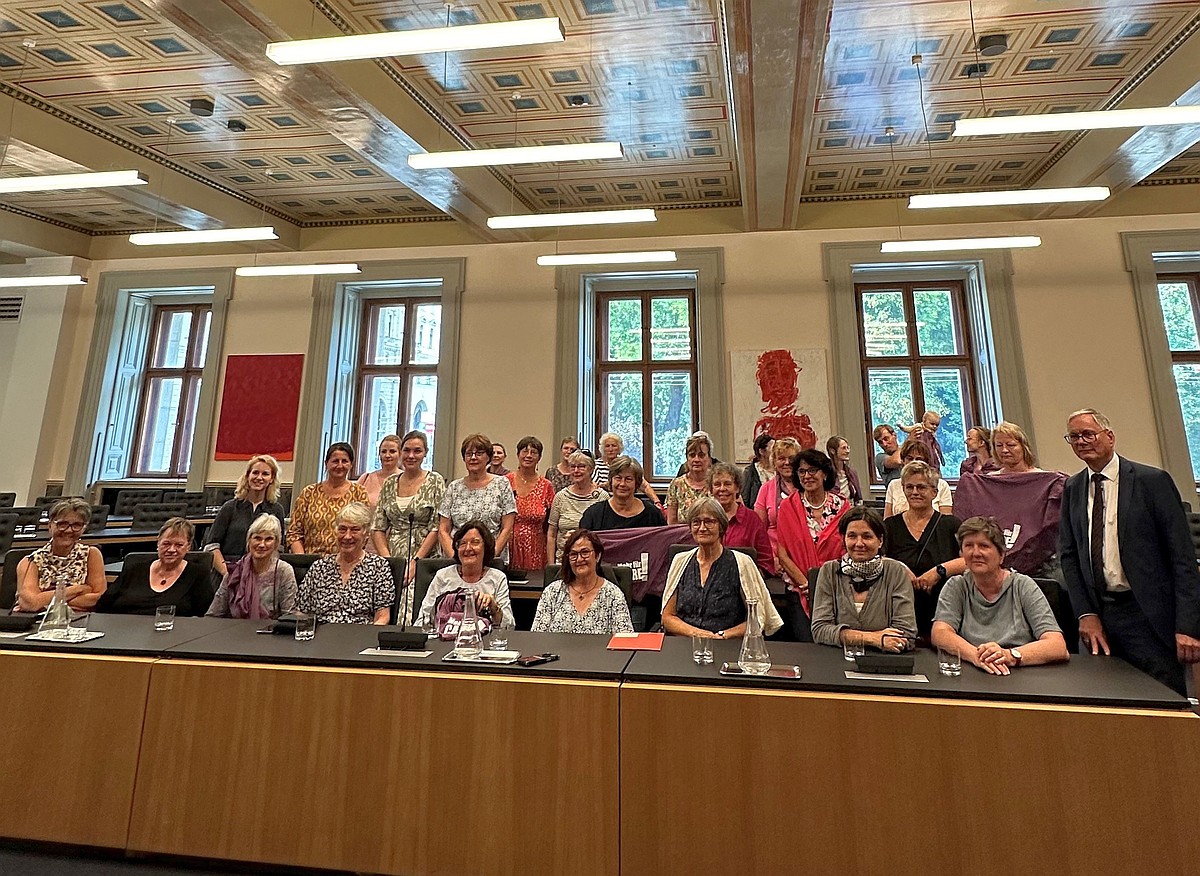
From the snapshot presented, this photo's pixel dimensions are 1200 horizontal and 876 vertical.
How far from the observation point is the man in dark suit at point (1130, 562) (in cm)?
227

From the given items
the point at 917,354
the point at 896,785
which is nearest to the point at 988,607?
the point at 896,785

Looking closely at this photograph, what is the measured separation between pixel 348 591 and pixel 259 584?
0.43 m

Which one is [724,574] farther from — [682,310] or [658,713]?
[682,310]

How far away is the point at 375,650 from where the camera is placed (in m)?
2.07

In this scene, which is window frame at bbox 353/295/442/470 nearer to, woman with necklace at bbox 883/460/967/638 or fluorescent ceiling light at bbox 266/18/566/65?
fluorescent ceiling light at bbox 266/18/566/65

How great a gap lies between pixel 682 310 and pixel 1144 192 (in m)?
5.27

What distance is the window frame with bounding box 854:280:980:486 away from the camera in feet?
23.9

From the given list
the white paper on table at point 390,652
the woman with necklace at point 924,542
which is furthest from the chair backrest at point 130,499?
the woman with necklace at point 924,542

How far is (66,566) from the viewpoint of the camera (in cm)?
291

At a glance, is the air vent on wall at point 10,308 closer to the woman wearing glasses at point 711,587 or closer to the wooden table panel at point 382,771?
the wooden table panel at point 382,771

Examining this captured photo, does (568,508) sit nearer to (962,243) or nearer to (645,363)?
(645,363)

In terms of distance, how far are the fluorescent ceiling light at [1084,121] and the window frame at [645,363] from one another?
4.09 m

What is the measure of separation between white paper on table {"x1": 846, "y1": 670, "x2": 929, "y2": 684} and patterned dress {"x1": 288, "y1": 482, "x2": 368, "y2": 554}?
111 inches

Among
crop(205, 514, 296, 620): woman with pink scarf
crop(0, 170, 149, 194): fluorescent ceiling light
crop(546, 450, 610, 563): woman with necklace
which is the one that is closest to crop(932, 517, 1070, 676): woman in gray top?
crop(546, 450, 610, 563): woman with necklace
